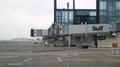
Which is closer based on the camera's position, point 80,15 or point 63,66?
point 63,66

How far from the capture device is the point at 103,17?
349ft

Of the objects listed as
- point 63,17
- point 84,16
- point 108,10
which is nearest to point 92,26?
point 108,10

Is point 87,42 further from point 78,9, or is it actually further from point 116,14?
point 78,9

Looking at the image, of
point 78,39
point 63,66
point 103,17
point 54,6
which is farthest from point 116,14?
point 63,66

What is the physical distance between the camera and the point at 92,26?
310 ft

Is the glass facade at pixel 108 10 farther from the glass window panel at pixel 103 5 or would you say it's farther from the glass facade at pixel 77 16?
the glass facade at pixel 77 16

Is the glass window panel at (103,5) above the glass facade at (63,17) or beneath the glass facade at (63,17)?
above

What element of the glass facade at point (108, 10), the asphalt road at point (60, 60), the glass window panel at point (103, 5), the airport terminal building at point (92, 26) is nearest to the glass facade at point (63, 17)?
the airport terminal building at point (92, 26)

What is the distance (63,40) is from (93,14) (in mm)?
24021

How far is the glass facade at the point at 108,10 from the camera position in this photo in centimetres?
10475

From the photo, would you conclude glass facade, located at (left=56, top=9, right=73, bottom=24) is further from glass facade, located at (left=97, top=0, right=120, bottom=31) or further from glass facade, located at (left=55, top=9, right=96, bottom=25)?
glass facade, located at (left=97, top=0, right=120, bottom=31)

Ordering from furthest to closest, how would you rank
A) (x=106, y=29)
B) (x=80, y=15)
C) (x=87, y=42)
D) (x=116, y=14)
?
(x=80, y=15), (x=116, y=14), (x=87, y=42), (x=106, y=29)

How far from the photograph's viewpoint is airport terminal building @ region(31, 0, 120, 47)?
9281cm

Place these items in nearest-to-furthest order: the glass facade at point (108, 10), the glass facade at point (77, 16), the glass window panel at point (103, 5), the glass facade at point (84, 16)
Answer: the glass window panel at point (103, 5) < the glass facade at point (108, 10) < the glass facade at point (77, 16) < the glass facade at point (84, 16)
